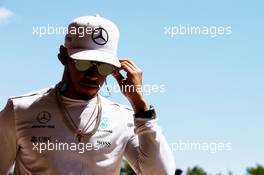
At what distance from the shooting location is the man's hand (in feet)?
13.4

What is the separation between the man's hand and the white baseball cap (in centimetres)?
11

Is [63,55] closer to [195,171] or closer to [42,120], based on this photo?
[42,120]

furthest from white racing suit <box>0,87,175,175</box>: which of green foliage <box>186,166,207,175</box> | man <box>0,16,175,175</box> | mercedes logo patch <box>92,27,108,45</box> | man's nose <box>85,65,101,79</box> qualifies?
green foliage <box>186,166,207,175</box>

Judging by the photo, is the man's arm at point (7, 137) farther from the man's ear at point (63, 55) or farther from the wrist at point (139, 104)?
the wrist at point (139, 104)

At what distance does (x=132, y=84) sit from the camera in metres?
4.13

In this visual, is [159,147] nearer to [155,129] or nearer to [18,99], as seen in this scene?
[155,129]

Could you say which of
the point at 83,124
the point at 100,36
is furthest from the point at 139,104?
the point at 100,36

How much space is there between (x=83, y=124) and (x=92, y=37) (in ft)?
1.94

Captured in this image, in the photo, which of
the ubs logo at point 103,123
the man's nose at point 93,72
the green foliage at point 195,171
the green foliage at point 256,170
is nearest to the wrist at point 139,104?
the ubs logo at point 103,123

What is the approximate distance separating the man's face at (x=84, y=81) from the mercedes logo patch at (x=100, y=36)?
0.23 meters

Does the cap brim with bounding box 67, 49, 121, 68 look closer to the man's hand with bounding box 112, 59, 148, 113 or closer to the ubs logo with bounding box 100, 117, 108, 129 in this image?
the man's hand with bounding box 112, 59, 148, 113

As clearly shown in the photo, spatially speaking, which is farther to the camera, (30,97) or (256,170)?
(256,170)

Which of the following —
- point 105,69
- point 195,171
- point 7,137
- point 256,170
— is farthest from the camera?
point 195,171

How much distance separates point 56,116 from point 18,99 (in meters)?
0.28
